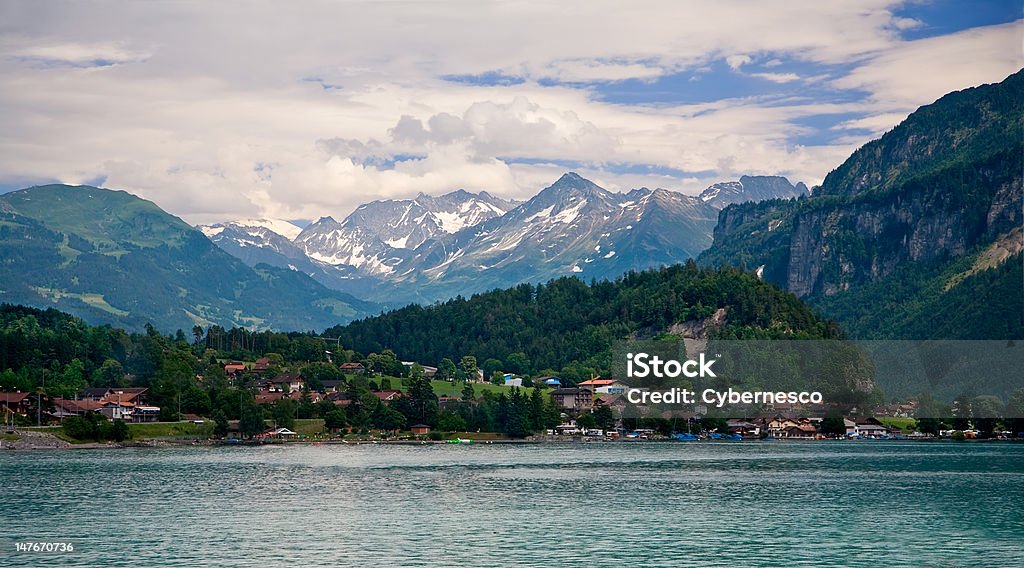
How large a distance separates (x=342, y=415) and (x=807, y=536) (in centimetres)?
13198

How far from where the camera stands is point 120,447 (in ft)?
547

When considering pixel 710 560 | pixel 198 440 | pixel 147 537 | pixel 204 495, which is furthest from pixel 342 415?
pixel 710 560

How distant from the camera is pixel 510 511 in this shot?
277 feet

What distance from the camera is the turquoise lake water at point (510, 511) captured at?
6456 cm

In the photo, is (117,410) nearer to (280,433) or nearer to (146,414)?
(146,414)

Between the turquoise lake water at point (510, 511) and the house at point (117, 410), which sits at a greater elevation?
the house at point (117, 410)

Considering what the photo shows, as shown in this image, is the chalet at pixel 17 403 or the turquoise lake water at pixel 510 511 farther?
the chalet at pixel 17 403

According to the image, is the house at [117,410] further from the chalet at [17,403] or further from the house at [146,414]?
the chalet at [17,403]

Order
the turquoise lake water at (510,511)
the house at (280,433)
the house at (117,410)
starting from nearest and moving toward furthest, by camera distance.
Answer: the turquoise lake water at (510,511), the house at (117,410), the house at (280,433)

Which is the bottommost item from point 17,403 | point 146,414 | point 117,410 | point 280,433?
point 280,433

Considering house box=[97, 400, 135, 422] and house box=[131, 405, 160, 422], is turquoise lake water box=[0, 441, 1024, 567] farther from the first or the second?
house box=[131, 405, 160, 422]

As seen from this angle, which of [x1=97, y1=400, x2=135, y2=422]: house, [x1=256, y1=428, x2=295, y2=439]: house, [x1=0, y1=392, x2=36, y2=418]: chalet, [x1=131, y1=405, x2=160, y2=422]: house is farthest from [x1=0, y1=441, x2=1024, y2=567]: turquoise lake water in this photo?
[x1=256, y1=428, x2=295, y2=439]: house

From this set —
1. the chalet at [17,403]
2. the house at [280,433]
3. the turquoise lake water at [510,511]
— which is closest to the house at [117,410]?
the chalet at [17,403]

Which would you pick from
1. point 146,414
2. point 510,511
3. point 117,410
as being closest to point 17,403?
point 117,410
